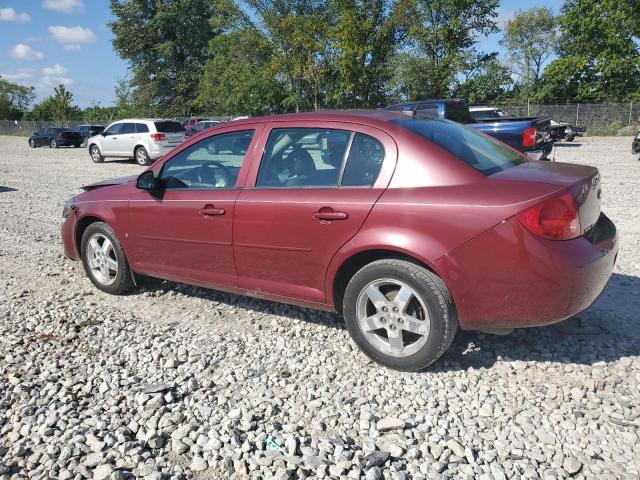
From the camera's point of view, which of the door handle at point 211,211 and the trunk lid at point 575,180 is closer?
the trunk lid at point 575,180

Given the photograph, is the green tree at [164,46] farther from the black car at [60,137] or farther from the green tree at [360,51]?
the black car at [60,137]

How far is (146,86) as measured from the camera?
196 ft

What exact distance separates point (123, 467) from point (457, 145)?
2741mm

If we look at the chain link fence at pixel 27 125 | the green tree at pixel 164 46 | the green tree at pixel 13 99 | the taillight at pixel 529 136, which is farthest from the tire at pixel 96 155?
the green tree at pixel 13 99

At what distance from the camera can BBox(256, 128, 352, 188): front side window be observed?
11.8 feet

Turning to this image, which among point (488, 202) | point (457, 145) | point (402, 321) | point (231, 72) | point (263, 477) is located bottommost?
point (263, 477)

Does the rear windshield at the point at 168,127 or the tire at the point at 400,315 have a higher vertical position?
the rear windshield at the point at 168,127

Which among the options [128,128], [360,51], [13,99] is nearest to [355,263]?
[128,128]

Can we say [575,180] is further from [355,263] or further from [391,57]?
[391,57]

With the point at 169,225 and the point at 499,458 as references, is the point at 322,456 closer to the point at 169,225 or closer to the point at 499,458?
the point at 499,458

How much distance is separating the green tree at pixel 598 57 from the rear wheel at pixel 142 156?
34.5m

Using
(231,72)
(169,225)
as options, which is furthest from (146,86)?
(169,225)

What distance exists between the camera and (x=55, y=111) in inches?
2726

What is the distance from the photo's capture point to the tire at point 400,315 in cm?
318
